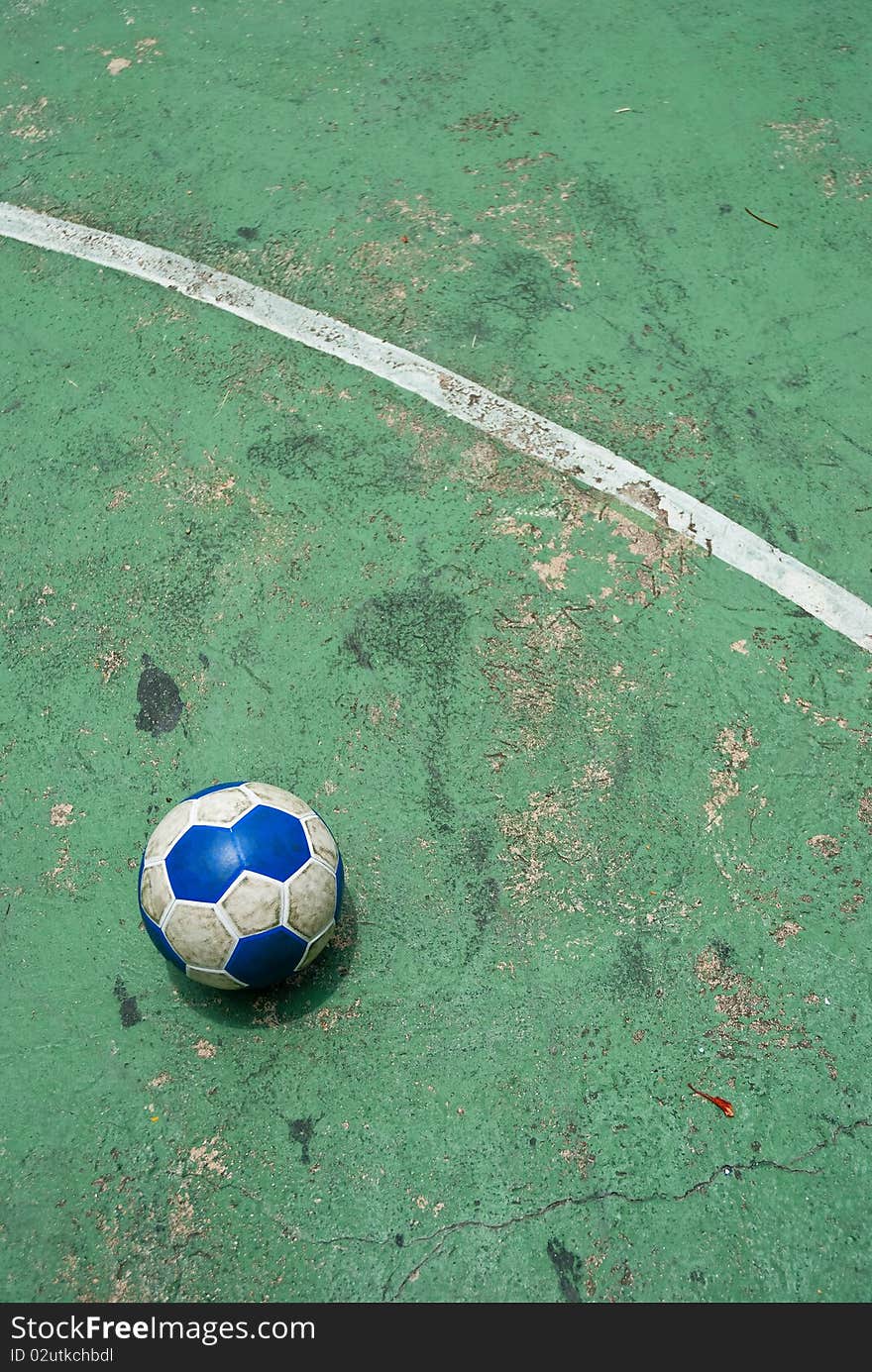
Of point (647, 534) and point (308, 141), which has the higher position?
point (308, 141)

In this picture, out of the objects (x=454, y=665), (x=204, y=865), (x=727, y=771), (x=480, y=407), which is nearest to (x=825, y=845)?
(x=727, y=771)

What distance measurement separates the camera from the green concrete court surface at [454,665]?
14.0 ft

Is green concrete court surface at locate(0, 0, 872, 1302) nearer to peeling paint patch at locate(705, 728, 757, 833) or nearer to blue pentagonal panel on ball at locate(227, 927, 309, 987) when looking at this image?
peeling paint patch at locate(705, 728, 757, 833)

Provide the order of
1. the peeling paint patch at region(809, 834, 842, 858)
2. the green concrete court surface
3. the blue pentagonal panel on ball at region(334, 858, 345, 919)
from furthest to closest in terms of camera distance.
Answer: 1. the peeling paint patch at region(809, 834, 842, 858)
2. the blue pentagonal panel on ball at region(334, 858, 345, 919)
3. the green concrete court surface

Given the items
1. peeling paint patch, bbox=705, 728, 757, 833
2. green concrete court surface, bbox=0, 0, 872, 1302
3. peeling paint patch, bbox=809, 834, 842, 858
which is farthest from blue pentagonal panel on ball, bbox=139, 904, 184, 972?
peeling paint patch, bbox=809, 834, 842, 858

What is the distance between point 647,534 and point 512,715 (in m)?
1.31

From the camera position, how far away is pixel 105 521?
6078 mm

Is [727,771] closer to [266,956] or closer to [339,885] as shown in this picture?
[339,885]

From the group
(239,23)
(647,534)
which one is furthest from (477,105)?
(647,534)

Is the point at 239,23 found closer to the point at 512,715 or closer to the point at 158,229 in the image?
the point at 158,229

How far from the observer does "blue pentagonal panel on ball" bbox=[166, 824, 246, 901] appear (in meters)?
4.27

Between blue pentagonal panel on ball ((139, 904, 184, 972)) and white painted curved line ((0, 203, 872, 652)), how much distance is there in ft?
10.7

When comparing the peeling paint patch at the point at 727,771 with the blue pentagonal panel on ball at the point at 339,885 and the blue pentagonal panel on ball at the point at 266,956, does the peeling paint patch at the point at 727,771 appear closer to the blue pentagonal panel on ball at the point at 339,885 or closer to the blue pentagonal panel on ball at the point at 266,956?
the blue pentagonal panel on ball at the point at 339,885

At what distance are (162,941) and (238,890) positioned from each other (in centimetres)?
39
